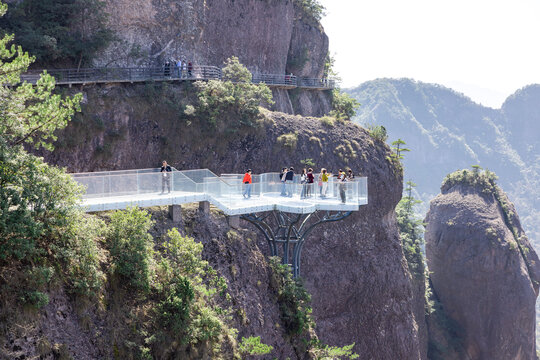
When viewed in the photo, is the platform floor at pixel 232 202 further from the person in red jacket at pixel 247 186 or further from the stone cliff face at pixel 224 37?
the stone cliff face at pixel 224 37

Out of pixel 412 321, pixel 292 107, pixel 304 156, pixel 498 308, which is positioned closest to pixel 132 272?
pixel 304 156

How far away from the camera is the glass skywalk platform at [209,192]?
17.2 m

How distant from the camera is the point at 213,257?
1867cm

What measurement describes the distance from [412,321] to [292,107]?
1978cm

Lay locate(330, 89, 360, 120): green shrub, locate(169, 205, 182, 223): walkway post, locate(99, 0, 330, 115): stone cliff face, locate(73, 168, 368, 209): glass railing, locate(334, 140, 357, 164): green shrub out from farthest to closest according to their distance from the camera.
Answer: locate(330, 89, 360, 120): green shrub, locate(99, 0, 330, 115): stone cliff face, locate(334, 140, 357, 164): green shrub, locate(169, 205, 182, 223): walkway post, locate(73, 168, 368, 209): glass railing

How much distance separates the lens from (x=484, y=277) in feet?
167

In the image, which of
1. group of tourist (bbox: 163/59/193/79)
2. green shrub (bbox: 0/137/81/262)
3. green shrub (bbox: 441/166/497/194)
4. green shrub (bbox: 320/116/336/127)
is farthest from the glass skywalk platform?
green shrub (bbox: 441/166/497/194)

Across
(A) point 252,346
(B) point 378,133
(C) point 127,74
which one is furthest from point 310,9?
(A) point 252,346

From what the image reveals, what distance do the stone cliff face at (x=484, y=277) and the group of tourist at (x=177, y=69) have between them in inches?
1150

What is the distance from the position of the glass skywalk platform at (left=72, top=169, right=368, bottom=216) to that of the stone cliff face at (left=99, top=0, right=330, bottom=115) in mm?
15920

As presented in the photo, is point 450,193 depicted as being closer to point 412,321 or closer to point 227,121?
point 412,321

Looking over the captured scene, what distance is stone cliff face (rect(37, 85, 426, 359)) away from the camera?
1217 inches

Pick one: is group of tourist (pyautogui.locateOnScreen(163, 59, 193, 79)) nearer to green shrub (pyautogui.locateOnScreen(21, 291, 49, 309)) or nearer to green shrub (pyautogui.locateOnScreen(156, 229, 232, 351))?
green shrub (pyautogui.locateOnScreen(156, 229, 232, 351))

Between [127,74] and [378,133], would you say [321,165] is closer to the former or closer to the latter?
[378,133]
